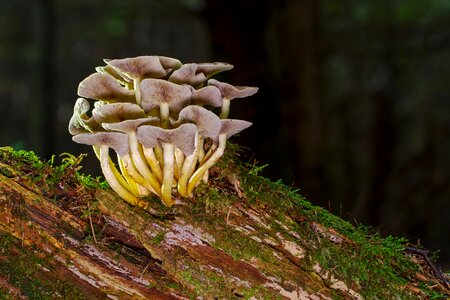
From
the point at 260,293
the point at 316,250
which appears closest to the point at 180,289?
the point at 260,293

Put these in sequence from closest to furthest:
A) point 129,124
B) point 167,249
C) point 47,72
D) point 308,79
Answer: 1. point 129,124
2. point 167,249
3. point 308,79
4. point 47,72

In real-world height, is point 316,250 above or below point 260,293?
above

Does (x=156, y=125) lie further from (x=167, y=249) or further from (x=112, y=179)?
(x=167, y=249)

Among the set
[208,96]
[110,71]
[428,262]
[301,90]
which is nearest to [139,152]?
[208,96]

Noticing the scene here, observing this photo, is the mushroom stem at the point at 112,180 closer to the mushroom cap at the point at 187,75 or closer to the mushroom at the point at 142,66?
the mushroom at the point at 142,66

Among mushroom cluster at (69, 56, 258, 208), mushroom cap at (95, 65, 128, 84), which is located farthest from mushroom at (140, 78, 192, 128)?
mushroom cap at (95, 65, 128, 84)

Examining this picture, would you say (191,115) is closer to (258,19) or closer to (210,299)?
(210,299)

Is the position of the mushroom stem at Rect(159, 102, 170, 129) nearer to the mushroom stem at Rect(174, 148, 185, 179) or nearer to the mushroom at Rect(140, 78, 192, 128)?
the mushroom at Rect(140, 78, 192, 128)
